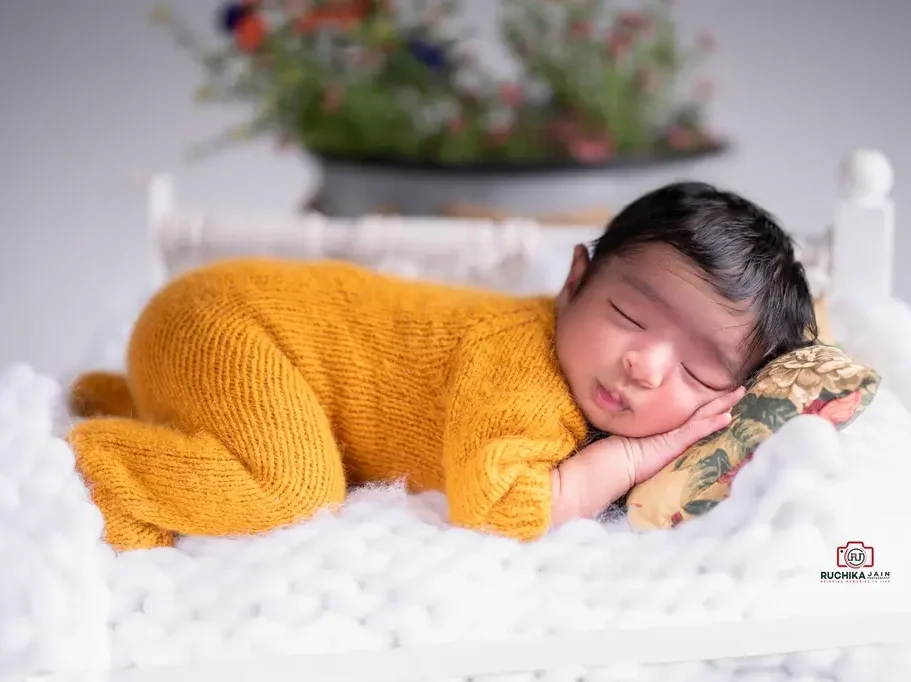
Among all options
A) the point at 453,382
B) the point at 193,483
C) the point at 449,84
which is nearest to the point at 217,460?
the point at 193,483

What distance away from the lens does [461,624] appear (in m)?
0.84

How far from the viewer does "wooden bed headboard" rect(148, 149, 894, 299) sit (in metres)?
→ 1.45

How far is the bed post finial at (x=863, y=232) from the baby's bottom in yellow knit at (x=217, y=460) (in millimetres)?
777

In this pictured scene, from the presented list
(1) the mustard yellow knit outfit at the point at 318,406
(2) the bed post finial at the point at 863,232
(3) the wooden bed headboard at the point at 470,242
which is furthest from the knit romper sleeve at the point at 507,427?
(2) the bed post finial at the point at 863,232

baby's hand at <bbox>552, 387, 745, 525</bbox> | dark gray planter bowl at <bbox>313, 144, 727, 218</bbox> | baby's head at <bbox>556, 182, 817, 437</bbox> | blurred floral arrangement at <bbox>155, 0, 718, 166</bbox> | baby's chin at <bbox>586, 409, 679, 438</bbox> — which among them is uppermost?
blurred floral arrangement at <bbox>155, 0, 718, 166</bbox>

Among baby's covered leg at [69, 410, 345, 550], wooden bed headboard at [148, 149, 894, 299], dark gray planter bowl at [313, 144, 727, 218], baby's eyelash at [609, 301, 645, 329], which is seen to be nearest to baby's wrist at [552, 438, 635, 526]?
baby's eyelash at [609, 301, 645, 329]

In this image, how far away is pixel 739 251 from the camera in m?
1.04

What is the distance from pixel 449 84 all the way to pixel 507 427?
1.16 meters

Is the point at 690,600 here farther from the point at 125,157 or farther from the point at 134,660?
the point at 125,157

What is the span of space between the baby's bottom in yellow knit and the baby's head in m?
0.27

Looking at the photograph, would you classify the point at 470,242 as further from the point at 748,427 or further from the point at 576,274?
the point at 748,427

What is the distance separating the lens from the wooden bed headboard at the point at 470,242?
1448 millimetres

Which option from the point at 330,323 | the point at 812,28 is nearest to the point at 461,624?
the point at 330,323

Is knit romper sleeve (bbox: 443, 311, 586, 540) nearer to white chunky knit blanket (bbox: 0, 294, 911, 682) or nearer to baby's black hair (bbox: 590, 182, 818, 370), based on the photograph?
white chunky knit blanket (bbox: 0, 294, 911, 682)
